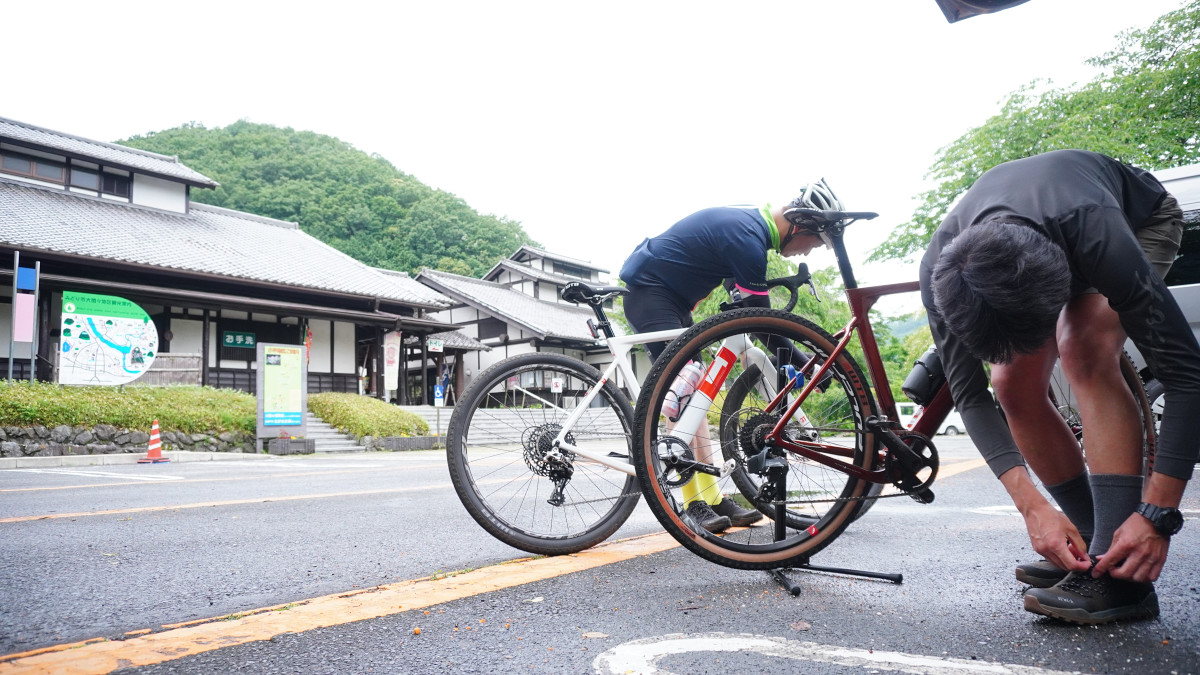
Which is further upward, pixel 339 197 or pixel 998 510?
pixel 339 197

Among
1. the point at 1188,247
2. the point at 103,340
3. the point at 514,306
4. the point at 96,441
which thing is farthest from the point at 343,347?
the point at 1188,247

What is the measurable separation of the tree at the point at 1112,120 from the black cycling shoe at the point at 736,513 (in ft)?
41.8

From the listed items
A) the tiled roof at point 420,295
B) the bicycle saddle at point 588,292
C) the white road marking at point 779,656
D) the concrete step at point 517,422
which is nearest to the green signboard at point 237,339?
the tiled roof at point 420,295

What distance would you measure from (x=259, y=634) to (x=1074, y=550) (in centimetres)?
172

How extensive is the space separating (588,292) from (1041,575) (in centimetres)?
160

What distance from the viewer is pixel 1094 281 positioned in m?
1.47

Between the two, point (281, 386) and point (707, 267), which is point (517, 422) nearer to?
point (707, 267)

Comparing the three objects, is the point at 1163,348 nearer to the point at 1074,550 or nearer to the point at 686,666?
the point at 1074,550

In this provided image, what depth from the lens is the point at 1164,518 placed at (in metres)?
1.38

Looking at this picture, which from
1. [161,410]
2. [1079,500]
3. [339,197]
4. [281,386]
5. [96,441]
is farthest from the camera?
[339,197]

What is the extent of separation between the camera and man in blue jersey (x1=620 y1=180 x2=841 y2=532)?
2396mm

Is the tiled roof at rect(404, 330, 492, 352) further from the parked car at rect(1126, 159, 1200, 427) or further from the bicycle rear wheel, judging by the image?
the bicycle rear wheel

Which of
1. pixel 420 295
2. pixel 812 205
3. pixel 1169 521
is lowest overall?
pixel 1169 521

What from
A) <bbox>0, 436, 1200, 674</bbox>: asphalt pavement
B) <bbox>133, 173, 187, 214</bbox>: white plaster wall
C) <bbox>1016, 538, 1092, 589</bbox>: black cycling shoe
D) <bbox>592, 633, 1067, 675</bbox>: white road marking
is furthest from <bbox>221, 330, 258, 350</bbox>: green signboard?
<bbox>1016, 538, 1092, 589</bbox>: black cycling shoe
